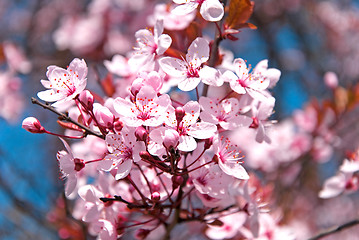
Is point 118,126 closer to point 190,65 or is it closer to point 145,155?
point 145,155

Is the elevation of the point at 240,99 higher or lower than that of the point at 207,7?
lower

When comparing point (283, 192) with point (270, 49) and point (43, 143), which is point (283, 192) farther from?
point (43, 143)

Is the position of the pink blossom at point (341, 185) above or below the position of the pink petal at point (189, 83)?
below

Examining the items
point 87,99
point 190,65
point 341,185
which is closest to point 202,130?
point 190,65

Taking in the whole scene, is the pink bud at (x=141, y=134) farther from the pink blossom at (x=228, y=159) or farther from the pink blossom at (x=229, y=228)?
the pink blossom at (x=229, y=228)

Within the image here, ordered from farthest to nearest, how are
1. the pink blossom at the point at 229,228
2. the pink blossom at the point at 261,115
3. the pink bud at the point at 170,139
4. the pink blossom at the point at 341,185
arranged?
the pink blossom at the point at 341,185
the pink blossom at the point at 229,228
the pink blossom at the point at 261,115
the pink bud at the point at 170,139

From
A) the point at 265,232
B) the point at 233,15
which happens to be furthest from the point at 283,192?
the point at 233,15

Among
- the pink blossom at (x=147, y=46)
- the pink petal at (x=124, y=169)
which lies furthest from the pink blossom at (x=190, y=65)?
the pink petal at (x=124, y=169)
